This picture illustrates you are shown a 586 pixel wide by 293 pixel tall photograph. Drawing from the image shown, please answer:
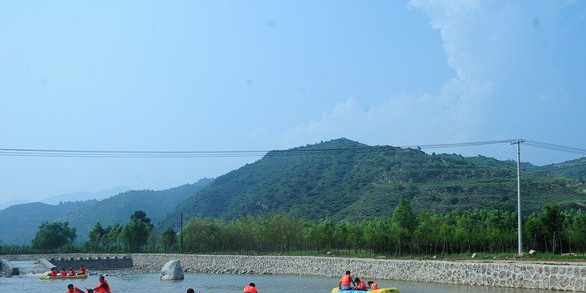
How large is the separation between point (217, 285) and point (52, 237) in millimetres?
60641

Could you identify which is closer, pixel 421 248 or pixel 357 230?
pixel 421 248

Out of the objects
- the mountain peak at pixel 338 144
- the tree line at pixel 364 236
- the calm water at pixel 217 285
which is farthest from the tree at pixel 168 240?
the mountain peak at pixel 338 144

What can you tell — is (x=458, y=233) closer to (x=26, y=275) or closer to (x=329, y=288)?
(x=329, y=288)

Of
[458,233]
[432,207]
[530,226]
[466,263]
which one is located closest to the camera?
[466,263]

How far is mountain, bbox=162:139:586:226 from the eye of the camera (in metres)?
94.3

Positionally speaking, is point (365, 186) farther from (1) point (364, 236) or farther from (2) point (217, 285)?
(2) point (217, 285)

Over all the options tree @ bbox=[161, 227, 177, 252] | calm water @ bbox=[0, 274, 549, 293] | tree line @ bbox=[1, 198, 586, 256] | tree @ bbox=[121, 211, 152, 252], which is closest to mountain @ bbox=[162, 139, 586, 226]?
tree line @ bbox=[1, 198, 586, 256]

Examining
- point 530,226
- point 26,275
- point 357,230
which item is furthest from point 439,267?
point 26,275

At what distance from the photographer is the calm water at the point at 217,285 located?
39013 mm

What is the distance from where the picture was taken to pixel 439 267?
41.7 metres

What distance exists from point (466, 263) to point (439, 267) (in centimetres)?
240

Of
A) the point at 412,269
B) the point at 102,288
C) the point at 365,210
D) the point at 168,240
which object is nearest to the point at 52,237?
the point at 168,240

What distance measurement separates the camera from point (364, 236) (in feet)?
198

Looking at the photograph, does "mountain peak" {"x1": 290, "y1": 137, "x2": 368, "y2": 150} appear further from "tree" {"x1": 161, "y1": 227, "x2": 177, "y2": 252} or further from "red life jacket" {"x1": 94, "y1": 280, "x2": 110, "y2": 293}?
"red life jacket" {"x1": 94, "y1": 280, "x2": 110, "y2": 293}
